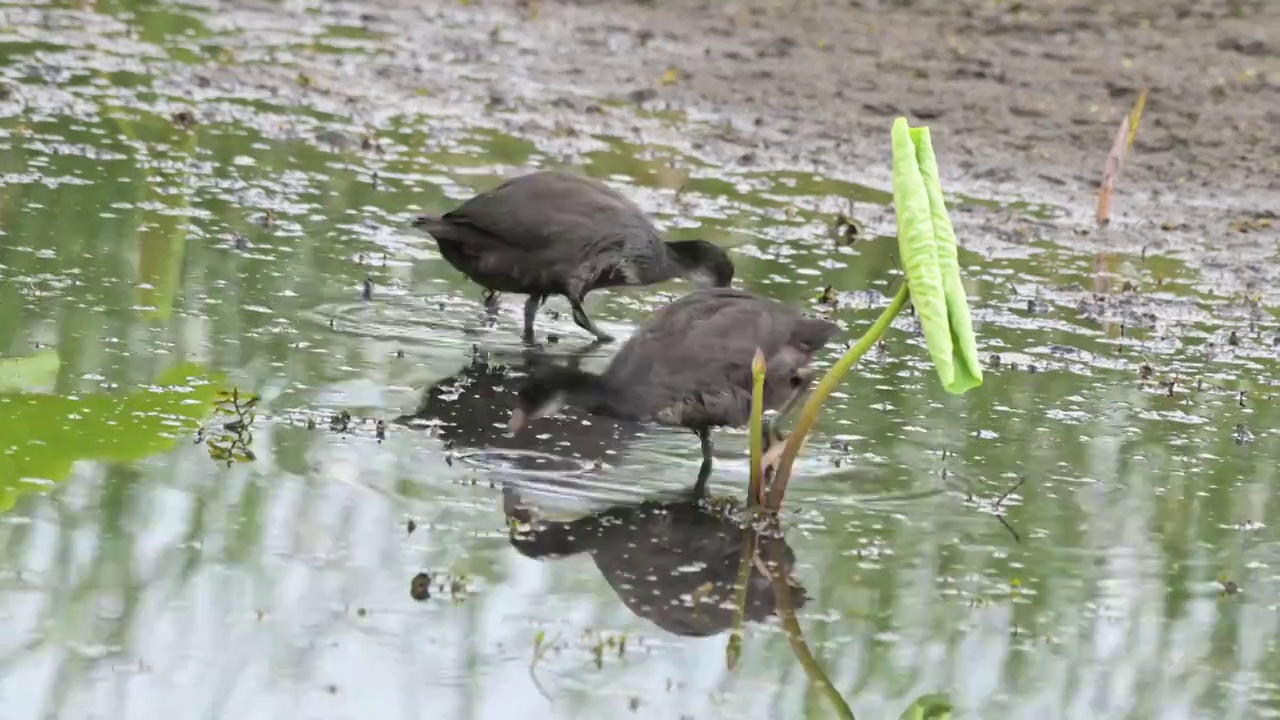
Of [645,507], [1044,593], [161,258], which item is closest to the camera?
[1044,593]

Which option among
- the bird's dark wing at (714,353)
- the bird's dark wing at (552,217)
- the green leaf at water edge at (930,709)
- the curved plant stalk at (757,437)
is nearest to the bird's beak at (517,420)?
the bird's dark wing at (714,353)

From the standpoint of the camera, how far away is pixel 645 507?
4.76m

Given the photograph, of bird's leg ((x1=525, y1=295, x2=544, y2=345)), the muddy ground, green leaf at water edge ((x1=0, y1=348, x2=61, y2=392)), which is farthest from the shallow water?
the muddy ground

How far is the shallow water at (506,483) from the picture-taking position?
12.3 ft

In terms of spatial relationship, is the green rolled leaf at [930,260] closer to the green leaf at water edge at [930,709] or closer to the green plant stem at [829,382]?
the green plant stem at [829,382]

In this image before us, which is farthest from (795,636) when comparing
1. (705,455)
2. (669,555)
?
(705,455)

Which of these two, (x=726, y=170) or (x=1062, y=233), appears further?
→ (x=726, y=170)

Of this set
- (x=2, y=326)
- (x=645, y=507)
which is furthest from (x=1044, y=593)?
(x=2, y=326)

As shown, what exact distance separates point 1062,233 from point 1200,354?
204 centimetres

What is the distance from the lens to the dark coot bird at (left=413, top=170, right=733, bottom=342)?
630 cm

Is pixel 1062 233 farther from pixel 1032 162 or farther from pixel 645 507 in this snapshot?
pixel 645 507

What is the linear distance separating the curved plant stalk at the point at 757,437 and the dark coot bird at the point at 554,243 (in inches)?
69.5

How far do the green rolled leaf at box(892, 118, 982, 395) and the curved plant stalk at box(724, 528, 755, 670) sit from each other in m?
0.60

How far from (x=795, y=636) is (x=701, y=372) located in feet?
3.89
